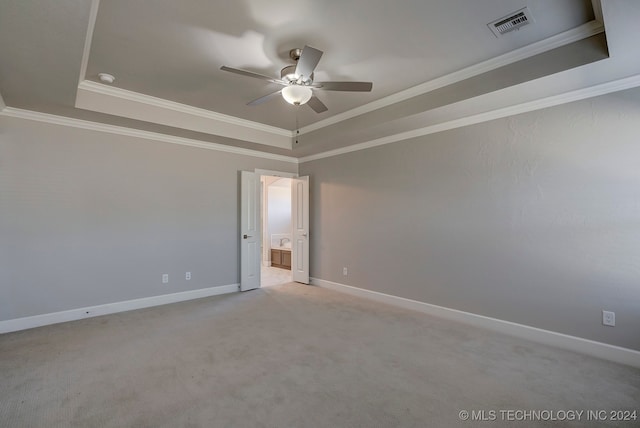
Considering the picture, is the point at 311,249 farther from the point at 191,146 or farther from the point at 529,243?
the point at 529,243

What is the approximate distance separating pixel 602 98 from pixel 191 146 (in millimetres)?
5067

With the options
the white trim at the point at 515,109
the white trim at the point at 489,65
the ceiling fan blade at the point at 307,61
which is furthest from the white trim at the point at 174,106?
the ceiling fan blade at the point at 307,61

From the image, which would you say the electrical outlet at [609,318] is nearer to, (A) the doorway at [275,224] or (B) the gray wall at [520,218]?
(B) the gray wall at [520,218]

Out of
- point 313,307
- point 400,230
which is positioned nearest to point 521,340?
point 400,230

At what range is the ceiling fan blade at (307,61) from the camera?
213cm

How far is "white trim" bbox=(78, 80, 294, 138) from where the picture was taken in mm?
3384

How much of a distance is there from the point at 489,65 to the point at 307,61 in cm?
A: 190

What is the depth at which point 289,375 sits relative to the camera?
2.46m

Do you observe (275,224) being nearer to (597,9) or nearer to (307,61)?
(307,61)

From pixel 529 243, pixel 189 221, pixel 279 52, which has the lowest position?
pixel 529 243

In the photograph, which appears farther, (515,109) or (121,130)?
(121,130)

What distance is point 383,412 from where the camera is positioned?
6.57 ft

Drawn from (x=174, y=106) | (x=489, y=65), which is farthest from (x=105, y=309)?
(x=489, y=65)

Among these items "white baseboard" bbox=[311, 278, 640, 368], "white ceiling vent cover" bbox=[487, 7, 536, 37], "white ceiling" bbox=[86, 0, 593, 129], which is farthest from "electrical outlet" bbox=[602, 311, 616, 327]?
"white ceiling vent cover" bbox=[487, 7, 536, 37]
